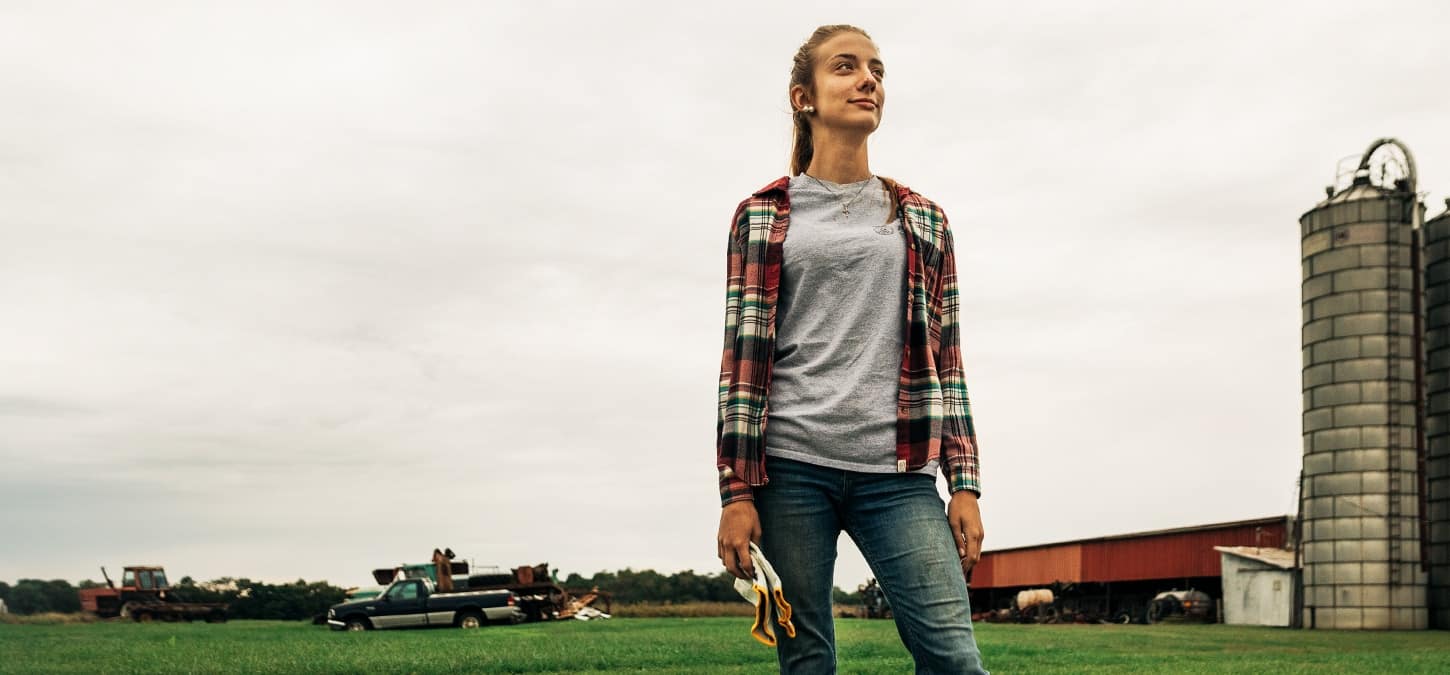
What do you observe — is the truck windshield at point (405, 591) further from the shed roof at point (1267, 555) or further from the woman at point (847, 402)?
the woman at point (847, 402)

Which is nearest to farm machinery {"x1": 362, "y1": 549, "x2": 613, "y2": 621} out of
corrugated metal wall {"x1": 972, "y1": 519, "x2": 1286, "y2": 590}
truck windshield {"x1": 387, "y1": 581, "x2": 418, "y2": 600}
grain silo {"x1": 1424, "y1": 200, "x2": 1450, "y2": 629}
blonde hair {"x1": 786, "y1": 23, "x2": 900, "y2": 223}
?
truck windshield {"x1": 387, "y1": 581, "x2": 418, "y2": 600}

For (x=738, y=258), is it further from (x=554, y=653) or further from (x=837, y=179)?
(x=554, y=653)

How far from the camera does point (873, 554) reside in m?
2.98

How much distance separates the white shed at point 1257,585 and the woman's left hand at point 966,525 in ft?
101

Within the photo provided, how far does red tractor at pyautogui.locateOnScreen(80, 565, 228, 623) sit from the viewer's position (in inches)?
1547

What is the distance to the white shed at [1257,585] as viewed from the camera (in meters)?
30.9

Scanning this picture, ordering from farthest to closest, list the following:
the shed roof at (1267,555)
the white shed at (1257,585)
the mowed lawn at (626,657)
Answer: the shed roof at (1267,555) < the white shed at (1257,585) < the mowed lawn at (626,657)

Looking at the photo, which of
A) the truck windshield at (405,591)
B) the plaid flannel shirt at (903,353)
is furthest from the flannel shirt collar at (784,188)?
the truck windshield at (405,591)

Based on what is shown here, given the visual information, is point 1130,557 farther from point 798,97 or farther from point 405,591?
point 798,97

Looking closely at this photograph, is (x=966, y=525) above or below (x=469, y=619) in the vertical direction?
above

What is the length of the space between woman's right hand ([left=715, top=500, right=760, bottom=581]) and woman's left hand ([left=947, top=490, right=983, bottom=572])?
476 millimetres

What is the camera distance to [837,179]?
127 inches

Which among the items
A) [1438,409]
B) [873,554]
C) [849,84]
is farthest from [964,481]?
[1438,409]

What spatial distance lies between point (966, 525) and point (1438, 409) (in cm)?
3074
